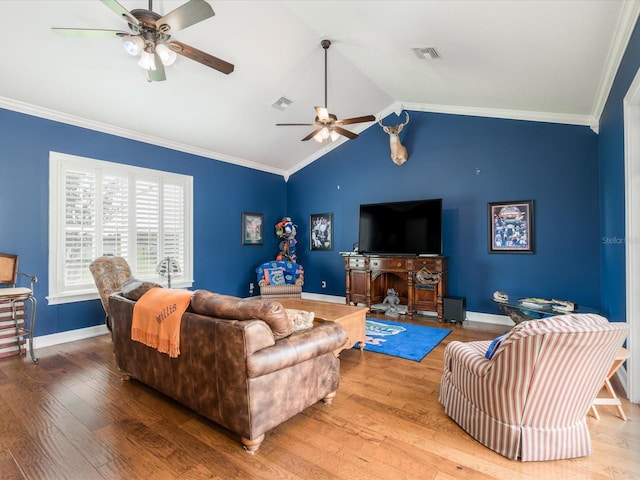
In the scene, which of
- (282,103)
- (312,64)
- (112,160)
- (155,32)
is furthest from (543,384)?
(112,160)

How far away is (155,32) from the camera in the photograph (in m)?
2.40

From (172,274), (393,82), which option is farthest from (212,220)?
(393,82)

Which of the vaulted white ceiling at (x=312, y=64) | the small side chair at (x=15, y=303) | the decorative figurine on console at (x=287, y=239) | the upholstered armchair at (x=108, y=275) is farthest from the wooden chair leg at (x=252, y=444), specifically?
the decorative figurine on console at (x=287, y=239)

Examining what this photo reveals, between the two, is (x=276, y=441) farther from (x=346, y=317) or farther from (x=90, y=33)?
(x=90, y=33)

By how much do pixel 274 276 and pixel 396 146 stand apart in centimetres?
345

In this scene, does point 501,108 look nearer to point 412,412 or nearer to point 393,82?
A: point 393,82

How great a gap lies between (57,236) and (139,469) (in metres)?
3.63

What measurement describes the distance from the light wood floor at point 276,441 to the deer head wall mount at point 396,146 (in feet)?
13.0

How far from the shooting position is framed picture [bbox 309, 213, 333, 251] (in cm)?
686

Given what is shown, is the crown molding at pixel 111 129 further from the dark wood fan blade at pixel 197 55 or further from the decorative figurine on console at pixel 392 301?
A: the decorative figurine on console at pixel 392 301

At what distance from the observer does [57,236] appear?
4141mm

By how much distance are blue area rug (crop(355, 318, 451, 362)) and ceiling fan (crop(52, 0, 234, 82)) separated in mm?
3480

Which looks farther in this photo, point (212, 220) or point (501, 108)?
point (212, 220)

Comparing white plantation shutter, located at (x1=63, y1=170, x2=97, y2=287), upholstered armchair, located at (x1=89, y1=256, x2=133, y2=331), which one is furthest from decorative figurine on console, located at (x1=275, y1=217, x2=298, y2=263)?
white plantation shutter, located at (x1=63, y1=170, x2=97, y2=287)
